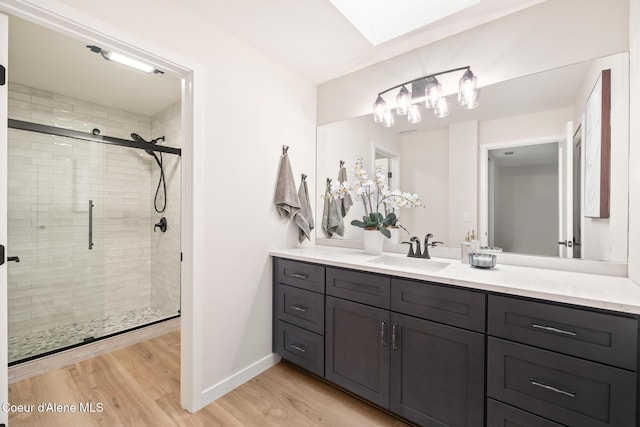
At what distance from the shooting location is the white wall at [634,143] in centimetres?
130

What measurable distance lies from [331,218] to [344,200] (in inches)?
8.7

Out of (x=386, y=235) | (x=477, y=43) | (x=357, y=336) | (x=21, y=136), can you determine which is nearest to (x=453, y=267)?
(x=386, y=235)

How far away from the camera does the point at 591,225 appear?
1.56 m

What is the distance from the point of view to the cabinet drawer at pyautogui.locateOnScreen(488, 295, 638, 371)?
40.3 inches

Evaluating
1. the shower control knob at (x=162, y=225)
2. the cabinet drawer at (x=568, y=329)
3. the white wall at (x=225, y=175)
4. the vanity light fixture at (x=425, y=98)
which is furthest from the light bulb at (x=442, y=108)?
the shower control knob at (x=162, y=225)

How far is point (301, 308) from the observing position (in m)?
2.06

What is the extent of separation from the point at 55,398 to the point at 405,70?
131 inches

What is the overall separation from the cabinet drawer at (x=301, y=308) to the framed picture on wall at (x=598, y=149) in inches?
65.7

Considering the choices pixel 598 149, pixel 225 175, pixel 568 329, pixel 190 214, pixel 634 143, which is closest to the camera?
pixel 568 329

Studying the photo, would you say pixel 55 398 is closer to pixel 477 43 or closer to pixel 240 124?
pixel 240 124

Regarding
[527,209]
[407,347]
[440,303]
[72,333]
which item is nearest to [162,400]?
[72,333]

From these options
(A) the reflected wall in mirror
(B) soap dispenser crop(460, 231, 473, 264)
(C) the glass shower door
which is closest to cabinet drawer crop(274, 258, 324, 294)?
(A) the reflected wall in mirror

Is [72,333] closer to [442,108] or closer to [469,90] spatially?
[442,108]

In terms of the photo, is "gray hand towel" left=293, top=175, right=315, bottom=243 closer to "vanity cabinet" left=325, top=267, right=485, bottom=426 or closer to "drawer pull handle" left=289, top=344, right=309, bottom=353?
"vanity cabinet" left=325, top=267, right=485, bottom=426
